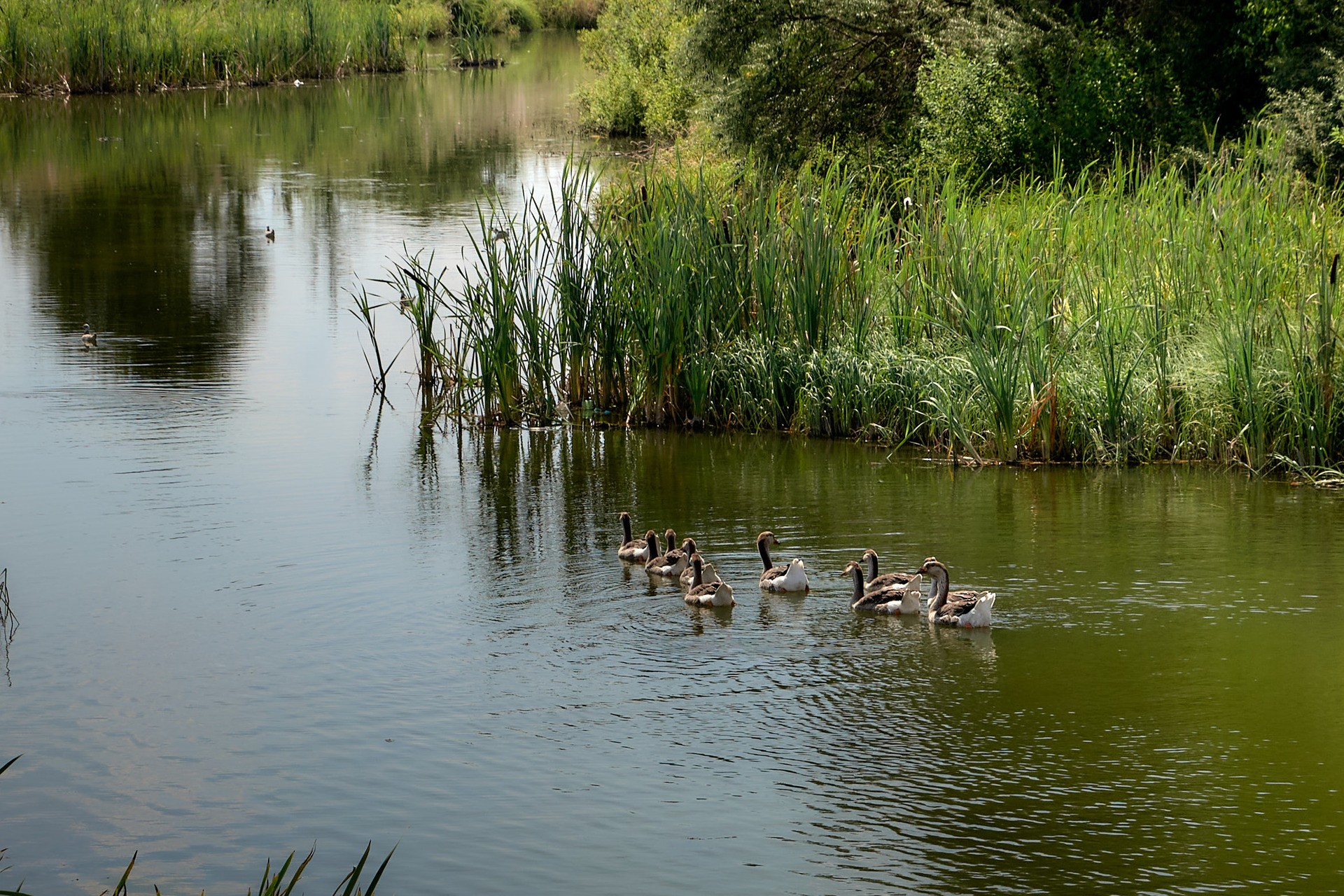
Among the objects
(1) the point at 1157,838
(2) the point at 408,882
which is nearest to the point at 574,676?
(2) the point at 408,882

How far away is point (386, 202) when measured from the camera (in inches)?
1127

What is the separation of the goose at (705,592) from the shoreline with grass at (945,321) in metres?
3.93

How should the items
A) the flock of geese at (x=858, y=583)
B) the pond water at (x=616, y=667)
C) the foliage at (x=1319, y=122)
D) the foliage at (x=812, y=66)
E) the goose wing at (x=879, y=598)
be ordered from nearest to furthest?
1. the pond water at (x=616, y=667)
2. the flock of geese at (x=858, y=583)
3. the goose wing at (x=879, y=598)
4. the foliage at (x=1319, y=122)
5. the foliage at (x=812, y=66)

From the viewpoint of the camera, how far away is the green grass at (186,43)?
41781mm

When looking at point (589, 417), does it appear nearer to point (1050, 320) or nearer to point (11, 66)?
point (1050, 320)

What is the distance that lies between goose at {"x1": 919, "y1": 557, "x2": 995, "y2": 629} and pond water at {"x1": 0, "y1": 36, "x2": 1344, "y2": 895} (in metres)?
0.11

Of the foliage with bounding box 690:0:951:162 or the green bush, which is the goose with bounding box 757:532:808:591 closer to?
the green bush

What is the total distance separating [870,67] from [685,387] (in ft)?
35.1

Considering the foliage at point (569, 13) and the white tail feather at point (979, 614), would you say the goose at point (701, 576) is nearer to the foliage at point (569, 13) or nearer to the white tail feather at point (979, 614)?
the white tail feather at point (979, 614)

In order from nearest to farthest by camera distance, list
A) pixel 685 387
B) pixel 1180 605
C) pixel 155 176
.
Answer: pixel 1180 605, pixel 685 387, pixel 155 176

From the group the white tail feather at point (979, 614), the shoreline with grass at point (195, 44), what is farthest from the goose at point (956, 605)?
the shoreline with grass at point (195, 44)

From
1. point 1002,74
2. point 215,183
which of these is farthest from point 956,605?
point 215,183

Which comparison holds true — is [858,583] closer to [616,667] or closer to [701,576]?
[701,576]

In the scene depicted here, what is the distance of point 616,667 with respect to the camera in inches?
321
